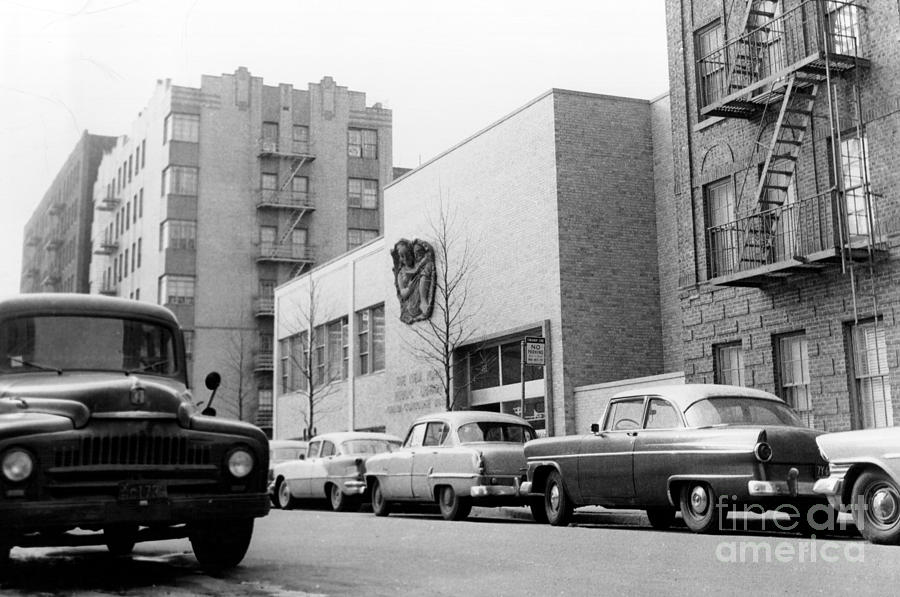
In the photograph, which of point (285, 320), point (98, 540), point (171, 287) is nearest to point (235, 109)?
point (171, 287)

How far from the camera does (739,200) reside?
20609mm

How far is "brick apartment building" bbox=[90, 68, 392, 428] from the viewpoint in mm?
57906

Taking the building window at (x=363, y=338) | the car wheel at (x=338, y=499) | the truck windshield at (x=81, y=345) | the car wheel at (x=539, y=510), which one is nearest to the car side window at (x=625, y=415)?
the car wheel at (x=539, y=510)

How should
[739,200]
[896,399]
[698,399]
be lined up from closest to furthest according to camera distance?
[698,399] < [896,399] < [739,200]

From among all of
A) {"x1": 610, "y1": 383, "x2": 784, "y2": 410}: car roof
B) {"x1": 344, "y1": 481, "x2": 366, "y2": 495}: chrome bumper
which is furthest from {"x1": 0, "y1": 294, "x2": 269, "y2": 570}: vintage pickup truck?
{"x1": 344, "y1": 481, "x2": 366, "y2": 495}: chrome bumper

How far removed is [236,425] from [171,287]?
51100 mm

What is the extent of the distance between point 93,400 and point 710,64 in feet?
56.9

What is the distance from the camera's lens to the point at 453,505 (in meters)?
16.4

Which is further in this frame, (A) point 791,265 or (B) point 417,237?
(B) point 417,237

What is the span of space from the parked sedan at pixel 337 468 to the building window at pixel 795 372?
736 cm

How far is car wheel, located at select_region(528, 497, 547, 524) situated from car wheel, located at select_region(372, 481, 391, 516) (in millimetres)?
3764

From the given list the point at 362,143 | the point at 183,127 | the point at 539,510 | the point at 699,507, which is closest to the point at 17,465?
the point at 699,507

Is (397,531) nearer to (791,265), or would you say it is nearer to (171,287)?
(791,265)

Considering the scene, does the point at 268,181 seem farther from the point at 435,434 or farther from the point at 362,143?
the point at 435,434
